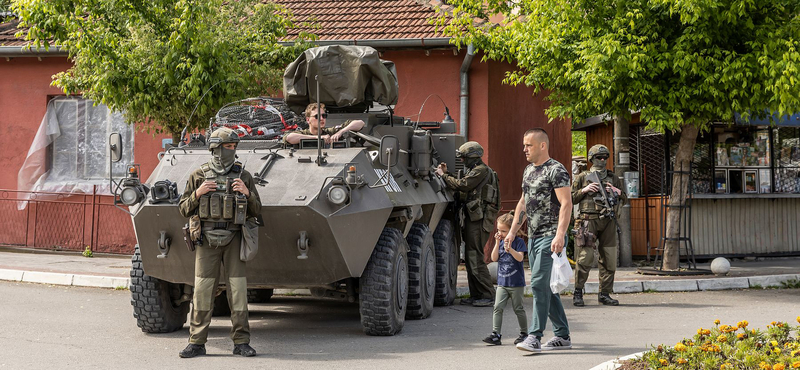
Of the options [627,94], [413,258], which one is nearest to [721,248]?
[627,94]

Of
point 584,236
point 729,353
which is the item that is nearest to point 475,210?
point 584,236

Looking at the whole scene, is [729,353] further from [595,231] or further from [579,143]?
[579,143]

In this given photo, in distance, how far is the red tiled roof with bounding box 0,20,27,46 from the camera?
16328mm

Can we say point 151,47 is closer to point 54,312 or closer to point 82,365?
point 54,312

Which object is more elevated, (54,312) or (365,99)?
(365,99)

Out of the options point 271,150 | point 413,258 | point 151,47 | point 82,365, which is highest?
point 151,47

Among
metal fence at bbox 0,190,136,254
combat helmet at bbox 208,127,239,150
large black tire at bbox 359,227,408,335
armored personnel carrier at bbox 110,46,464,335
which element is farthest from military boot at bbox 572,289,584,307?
metal fence at bbox 0,190,136,254

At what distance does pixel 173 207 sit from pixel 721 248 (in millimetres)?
10613

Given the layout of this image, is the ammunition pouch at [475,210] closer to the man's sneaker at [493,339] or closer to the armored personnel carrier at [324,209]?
the armored personnel carrier at [324,209]

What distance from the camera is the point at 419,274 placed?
912 centimetres

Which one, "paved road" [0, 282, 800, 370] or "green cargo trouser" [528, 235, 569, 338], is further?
"green cargo trouser" [528, 235, 569, 338]

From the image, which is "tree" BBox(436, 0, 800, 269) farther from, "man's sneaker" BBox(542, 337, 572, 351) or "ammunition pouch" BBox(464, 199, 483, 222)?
"man's sneaker" BBox(542, 337, 572, 351)

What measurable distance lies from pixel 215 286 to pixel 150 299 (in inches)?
44.1

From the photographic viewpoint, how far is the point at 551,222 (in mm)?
7180
